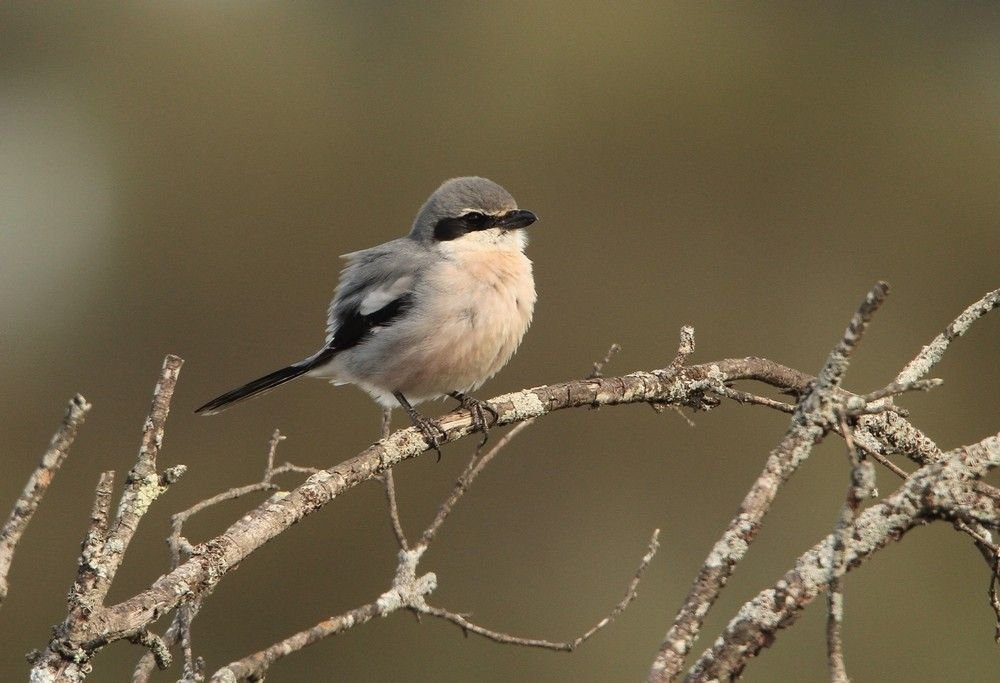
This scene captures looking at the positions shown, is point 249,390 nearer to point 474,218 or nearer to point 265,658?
point 474,218

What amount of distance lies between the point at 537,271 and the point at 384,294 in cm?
779

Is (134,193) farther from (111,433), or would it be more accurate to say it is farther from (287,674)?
(287,674)

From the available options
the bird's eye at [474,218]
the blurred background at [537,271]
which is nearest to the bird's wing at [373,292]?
the bird's eye at [474,218]

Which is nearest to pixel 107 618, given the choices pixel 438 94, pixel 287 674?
pixel 287 674

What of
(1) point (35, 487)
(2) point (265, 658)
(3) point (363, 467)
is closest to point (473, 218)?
(3) point (363, 467)

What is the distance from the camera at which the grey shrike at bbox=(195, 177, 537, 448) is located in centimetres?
475

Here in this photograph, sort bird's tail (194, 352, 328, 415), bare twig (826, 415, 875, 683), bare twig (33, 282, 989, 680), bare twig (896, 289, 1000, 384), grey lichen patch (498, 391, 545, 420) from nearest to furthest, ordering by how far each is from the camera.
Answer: bare twig (826, 415, 875, 683) < bare twig (33, 282, 989, 680) < bare twig (896, 289, 1000, 384) < grey lichen patch (498, 391, 545, 420) < bird's tail (194, 352, 328, 415)

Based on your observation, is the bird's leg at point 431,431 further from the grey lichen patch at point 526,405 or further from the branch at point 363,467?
the grey lichen patch at point 526,405

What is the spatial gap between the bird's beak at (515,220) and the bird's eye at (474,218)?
0.24 ft

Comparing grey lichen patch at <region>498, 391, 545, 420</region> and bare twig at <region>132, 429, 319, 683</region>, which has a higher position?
grey lichen patch at <region>498, 391, 545, 420</region>

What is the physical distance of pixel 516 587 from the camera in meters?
11.7

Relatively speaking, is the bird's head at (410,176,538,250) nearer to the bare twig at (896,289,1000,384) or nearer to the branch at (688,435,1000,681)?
the bare twig at (896,289,1000,384)

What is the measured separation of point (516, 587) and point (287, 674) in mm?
2331

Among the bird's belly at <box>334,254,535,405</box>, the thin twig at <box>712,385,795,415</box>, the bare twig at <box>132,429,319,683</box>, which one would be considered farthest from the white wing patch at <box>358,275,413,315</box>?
the bare twig at <box>132,429,319,683</box>
